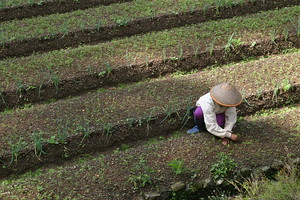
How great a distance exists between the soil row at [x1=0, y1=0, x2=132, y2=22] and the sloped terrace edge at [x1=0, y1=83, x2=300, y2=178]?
4529 mm

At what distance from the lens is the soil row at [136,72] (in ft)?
22.1

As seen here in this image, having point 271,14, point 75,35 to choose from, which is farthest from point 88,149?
point 271,14

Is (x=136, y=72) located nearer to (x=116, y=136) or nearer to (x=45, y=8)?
(x=116, y=136)

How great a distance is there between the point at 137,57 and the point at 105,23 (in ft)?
5.03

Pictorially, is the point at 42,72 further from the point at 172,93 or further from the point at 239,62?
the point at 239,62

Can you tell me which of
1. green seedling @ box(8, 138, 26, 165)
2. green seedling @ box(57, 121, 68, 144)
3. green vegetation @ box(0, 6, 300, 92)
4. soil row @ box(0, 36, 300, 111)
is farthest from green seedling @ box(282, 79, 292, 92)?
green seedling @ box(8, 138, 26, 165)

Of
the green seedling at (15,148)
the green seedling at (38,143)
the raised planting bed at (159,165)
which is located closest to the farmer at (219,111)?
the raised planting bed at (159,165)

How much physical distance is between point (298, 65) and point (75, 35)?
13.4 feet

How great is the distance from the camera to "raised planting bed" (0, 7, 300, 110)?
684 cm

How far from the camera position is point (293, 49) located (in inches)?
304

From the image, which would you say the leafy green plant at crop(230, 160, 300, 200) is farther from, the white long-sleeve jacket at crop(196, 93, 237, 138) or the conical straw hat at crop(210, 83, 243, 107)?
the conical straw hat at crop(210, 83, 243, 107)

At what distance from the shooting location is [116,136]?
19.4ft

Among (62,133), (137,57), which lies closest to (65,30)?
(137,57)

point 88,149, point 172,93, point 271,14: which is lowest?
point 88,149
